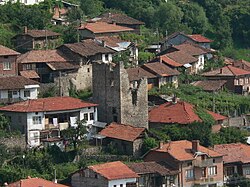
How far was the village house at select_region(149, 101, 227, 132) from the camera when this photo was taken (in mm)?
77125

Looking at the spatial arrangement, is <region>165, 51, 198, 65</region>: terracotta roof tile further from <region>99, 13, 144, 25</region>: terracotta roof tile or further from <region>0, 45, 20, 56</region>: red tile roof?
<region>0, 45, 20, 56</region>: red tile roof

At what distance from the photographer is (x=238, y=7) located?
4311 inches

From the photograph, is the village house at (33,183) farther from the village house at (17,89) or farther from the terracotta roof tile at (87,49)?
the terracotta roof tile at (87,49)

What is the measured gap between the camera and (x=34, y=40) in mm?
85125

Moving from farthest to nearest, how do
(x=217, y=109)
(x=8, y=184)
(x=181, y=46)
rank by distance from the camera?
1. (x=181, y=46)
2. (x=217, y=109)
3. (x=8, y=184)

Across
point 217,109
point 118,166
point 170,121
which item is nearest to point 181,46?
point 217,109

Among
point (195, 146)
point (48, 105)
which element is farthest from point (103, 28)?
point (195, 146)

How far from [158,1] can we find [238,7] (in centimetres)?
760

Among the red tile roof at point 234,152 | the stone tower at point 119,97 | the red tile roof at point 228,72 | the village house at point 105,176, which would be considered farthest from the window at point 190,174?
the red tile roof at point 228,72

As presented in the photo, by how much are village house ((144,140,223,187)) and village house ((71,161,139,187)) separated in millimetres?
3151

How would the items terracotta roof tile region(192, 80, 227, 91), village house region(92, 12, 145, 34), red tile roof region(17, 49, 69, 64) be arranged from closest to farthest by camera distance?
red tile roof region(17, 49, 69, 64) < terracotta roof tile region(192, 80, 227, 91) < village house region(92, 12, 145, 34)

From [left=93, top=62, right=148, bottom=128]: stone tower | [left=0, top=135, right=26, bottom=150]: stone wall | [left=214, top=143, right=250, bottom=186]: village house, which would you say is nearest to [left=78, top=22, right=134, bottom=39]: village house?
[left=93, top=62, right=148, bottom=128]: stone tower

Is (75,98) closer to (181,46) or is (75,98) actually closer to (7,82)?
(7,82)

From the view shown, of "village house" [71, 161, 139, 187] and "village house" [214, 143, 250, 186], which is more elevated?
"village house" [71, 161, 139, 187]
